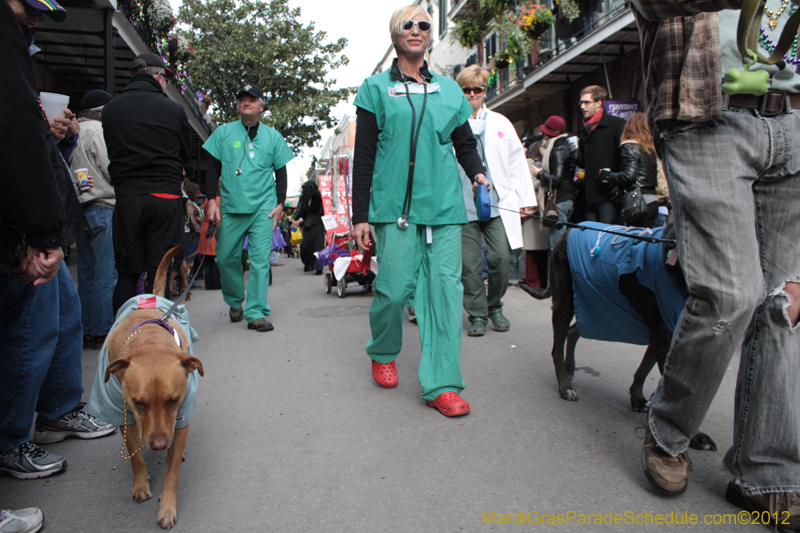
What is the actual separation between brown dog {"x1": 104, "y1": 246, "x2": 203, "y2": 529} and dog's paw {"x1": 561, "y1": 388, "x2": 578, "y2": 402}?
7.37 feet

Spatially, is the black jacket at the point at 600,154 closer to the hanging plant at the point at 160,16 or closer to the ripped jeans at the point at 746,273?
the ripped jeans at the point at 746,273

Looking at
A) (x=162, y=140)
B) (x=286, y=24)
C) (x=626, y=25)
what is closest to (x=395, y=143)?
(x=162, y=140)

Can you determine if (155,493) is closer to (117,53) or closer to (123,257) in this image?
(123,257)

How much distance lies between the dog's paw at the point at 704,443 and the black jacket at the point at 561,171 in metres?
4.94

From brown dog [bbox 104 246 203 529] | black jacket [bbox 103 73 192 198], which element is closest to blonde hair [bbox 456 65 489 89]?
black jacket [bbox 103 73 192 198]

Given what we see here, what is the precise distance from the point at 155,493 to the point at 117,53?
37.1 ft

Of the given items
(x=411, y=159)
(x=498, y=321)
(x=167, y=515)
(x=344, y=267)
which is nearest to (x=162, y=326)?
(x=167, y=515)

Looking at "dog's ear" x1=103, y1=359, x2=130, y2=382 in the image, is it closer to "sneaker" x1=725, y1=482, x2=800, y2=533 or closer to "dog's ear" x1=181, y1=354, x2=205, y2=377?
"dog's ear" x1=181, y1=354, x2=205, y2=377

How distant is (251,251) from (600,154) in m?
3.91

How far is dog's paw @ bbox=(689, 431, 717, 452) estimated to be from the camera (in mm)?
2736

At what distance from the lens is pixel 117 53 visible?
1148 cm

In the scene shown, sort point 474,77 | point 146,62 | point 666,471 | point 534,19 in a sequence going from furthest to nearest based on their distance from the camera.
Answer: point 534,19 → point 474,77 → point 146,62 → point 666,471

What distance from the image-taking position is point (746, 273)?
6.73 feet

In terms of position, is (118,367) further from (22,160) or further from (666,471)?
(666,471)
